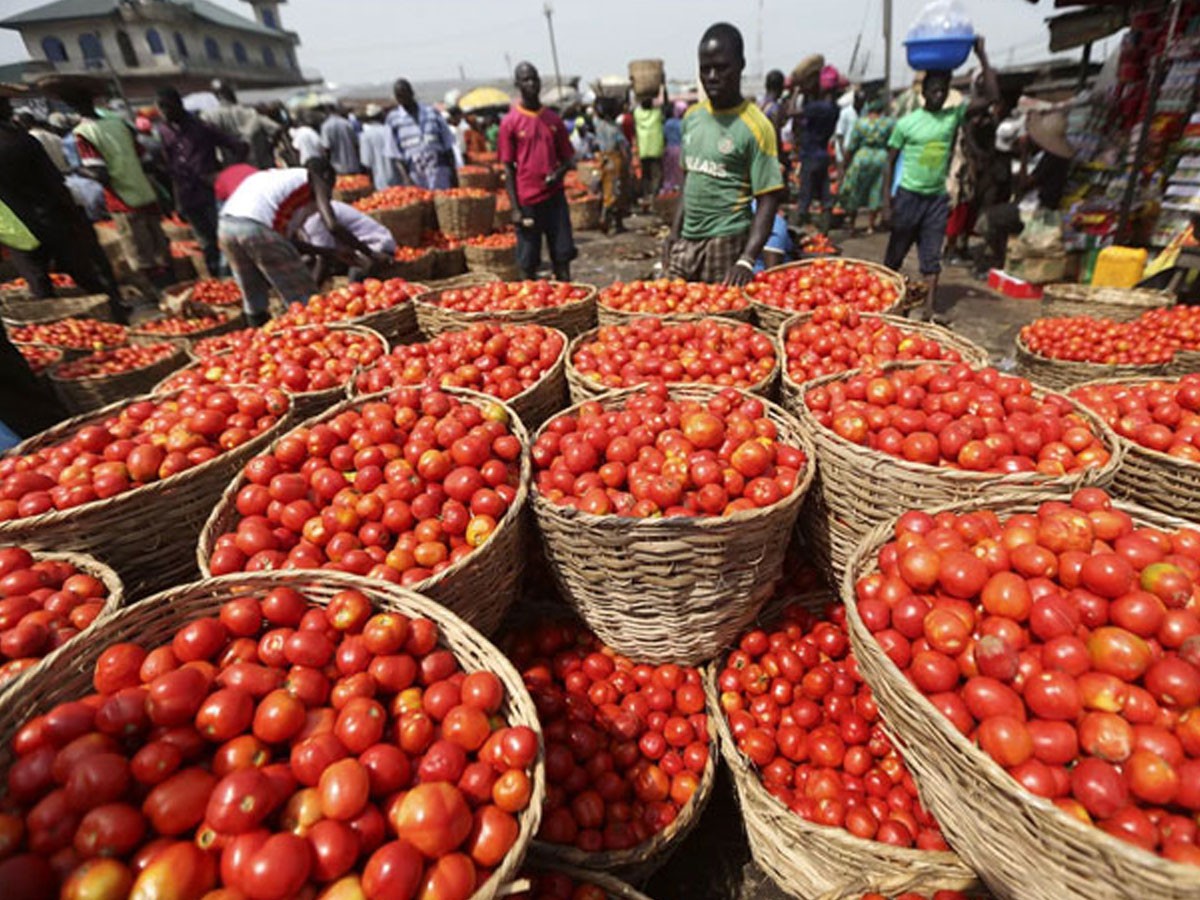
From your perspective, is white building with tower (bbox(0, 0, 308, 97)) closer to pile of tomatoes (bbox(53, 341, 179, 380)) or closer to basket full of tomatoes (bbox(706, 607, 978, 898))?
pile of tomatoes (bbox(53, 341, 179, 380))

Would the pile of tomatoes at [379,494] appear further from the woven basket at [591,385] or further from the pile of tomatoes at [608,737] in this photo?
the pile of tomatoes at [608,737]

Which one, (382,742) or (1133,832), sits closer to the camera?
(1133,832)

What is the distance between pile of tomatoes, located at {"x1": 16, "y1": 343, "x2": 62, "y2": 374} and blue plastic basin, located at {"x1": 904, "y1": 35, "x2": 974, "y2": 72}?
33.5ft

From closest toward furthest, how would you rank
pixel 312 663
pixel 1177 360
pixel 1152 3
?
pixel 312 663 < pixel 1177 360 < pixel 1152 3

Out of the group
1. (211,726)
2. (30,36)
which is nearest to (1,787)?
(211,726)

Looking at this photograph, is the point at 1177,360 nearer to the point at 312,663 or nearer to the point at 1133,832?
the point at 1133,832

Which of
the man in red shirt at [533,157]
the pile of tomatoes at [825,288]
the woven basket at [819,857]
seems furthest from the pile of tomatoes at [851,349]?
the man in red shirt at [533,157]

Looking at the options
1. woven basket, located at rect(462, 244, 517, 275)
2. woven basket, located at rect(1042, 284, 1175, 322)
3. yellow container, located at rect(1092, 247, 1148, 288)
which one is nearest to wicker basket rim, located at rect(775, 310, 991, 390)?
woven basket, located at rect(1042, 284, 1175, 322)

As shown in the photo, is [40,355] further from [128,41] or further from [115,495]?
[128,41]

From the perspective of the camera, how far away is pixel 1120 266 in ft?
24.4

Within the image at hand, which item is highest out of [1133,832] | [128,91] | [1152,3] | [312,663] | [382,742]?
[128,91]

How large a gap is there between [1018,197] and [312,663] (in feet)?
40.5

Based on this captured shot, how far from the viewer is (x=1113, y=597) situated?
72.5 inches

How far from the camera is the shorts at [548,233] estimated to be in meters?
8.03
